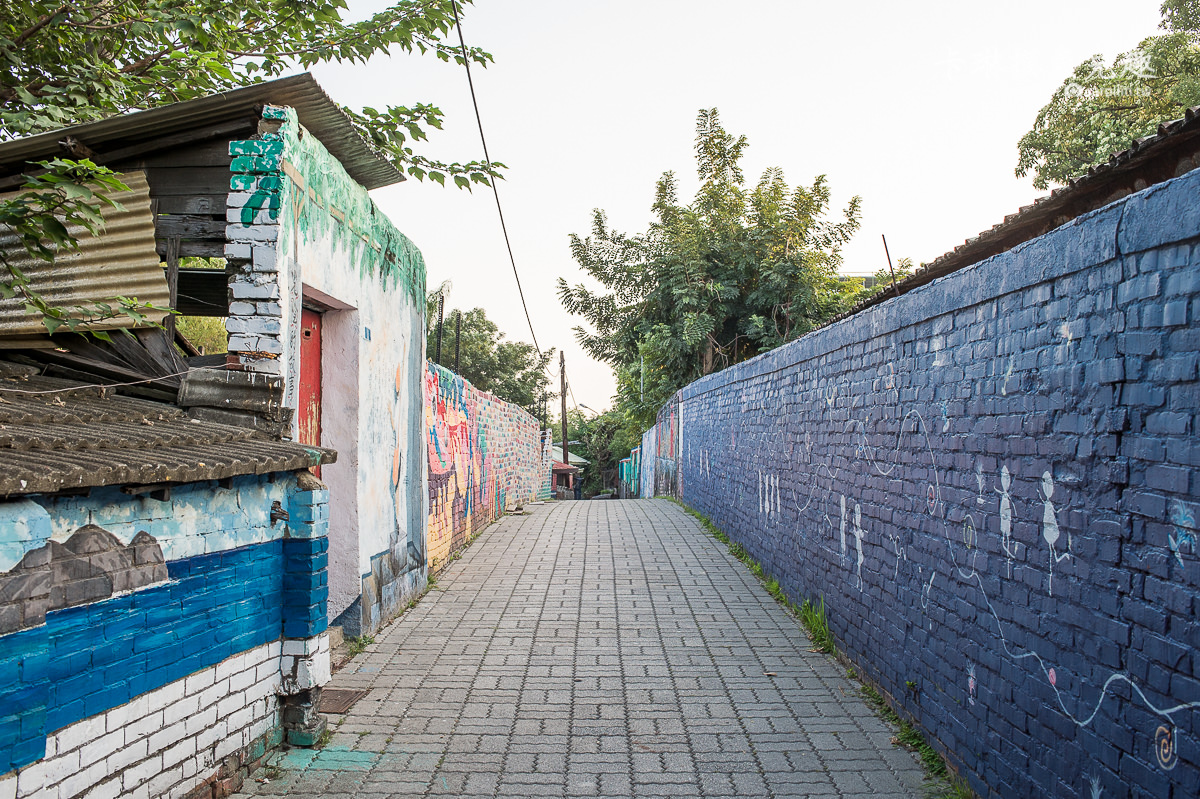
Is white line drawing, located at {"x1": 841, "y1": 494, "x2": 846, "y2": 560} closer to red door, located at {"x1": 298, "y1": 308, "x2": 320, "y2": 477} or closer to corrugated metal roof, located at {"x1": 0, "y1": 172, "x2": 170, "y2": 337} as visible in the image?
red door, located at {"x1": 298, "y1": 308, "x2": 320, "y2": 477}

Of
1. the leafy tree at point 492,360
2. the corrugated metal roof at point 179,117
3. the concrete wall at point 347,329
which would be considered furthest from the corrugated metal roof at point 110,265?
the leafy tree at point 492,360

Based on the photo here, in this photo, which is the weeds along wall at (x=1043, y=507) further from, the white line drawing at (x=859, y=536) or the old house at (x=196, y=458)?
the old house at (x=196, y=458)

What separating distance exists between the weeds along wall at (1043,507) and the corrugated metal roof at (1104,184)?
1.54m

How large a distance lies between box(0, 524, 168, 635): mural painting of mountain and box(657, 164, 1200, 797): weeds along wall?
3706 mm

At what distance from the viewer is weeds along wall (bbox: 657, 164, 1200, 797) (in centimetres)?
244

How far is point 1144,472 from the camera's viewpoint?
2.55 m


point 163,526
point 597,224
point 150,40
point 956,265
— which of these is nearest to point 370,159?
point 150,40

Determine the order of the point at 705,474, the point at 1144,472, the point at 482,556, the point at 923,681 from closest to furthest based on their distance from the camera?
the point at 1144,472 → the point at 923,681 → the point at 482,556 → the point at 705,474

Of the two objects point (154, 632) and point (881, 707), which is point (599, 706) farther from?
point (154, 632)

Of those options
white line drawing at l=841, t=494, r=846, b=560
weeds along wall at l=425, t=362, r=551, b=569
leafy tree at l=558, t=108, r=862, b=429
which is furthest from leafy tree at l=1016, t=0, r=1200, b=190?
white line drawing at l=841, t=494, r=846, b=560

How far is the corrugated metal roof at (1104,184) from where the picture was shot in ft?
16.7

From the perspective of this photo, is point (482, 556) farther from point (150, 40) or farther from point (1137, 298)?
point (1137, 298)

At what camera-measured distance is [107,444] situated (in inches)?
126

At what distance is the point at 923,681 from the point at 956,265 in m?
4.36
